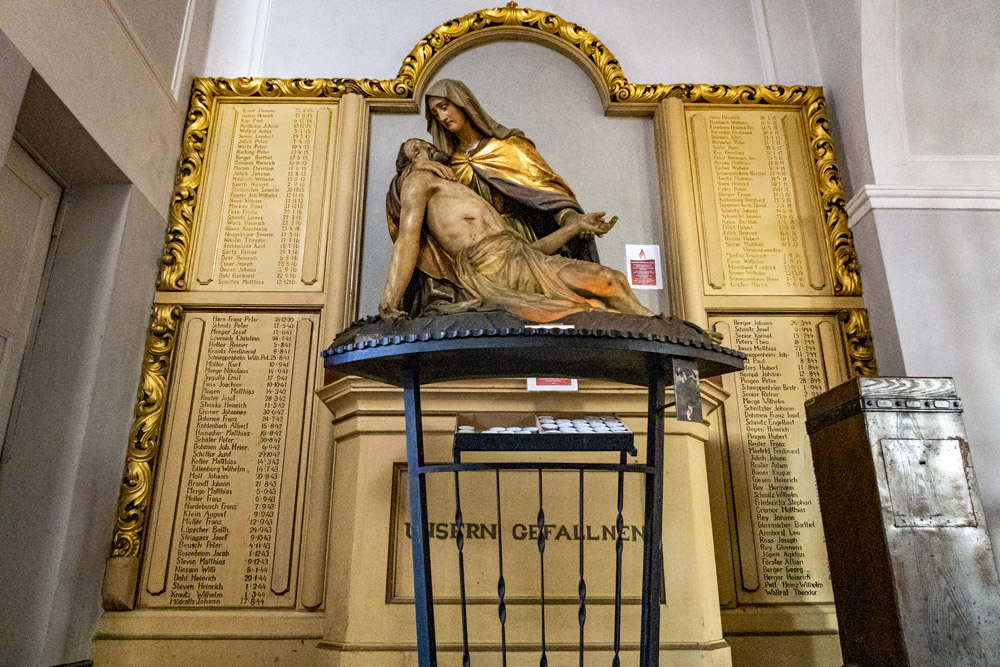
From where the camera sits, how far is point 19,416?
8.90 ft

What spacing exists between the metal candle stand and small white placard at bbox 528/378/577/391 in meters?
0.77

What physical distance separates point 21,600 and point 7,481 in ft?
1.43

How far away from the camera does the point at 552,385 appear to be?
2898 mm

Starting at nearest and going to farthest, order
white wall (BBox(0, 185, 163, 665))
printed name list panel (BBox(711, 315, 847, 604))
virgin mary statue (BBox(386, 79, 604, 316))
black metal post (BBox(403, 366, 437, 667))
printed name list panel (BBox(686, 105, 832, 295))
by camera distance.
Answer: black metal post (BBox(403, 366, 437, 667)) → white wall (BBox(0, 185, 163, 665)) → printed name list panel (BBox(711, 315, 847, 604)) → virgin mary statue (BBox(386, 79, 604, 316)) → printed name list panel (BBox(686, 105, 832, 295))

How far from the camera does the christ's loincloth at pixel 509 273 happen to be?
2771 mm

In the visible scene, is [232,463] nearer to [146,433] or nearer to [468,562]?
[146,433]

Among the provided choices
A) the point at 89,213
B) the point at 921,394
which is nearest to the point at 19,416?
the point at 89,213

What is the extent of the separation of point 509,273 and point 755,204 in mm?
1605

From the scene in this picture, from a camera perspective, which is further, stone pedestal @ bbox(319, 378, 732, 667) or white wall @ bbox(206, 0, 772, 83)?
white wall @ bbox(206, 0, 772, 83)

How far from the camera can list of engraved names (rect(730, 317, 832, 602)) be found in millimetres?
3037

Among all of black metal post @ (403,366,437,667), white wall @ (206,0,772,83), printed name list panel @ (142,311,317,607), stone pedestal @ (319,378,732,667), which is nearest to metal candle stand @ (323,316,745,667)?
black metal post @ (403,366,437,667)

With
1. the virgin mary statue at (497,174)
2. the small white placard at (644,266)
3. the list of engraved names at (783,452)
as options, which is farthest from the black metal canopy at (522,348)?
the small white placard at (644,266)

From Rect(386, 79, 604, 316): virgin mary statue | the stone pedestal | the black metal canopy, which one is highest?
Rect(386, 79, 604, 316): virgin mary statue

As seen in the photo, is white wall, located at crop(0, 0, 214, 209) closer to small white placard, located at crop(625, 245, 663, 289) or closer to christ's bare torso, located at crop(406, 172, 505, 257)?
christ's bare torso, located at crop(406, 172, 505, 257)
